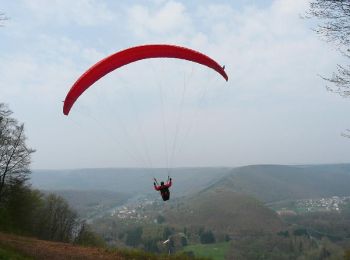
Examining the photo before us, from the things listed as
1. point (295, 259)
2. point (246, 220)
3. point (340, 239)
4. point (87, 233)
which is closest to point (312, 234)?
point (340, 239)

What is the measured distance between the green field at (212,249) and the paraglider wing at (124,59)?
7244 cm

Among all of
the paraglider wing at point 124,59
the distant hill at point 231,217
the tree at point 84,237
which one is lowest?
the distant hill at point 231,217

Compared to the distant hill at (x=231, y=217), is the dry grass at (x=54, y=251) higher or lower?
higher

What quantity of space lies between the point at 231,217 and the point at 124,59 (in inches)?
6159

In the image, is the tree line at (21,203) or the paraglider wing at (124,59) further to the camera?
the tree line at (21,203)

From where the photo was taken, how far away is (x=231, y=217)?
165 m

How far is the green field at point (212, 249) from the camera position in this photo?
3391 inches

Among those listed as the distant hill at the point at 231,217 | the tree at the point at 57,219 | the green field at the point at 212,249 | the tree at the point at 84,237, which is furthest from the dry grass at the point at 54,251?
the distant hill at the point at 231,217

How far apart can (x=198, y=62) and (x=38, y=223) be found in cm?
3157

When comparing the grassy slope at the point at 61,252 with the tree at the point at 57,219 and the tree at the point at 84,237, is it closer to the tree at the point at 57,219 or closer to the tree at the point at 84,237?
the tree at the point at 57,219

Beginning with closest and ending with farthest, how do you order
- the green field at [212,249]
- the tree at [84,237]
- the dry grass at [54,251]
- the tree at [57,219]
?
the dry grass at [54,251] < the tree at [57,219] < the tree at [84,237] < the green field at [212,249]

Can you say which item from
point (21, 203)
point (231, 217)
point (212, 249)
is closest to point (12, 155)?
point (21, 203)

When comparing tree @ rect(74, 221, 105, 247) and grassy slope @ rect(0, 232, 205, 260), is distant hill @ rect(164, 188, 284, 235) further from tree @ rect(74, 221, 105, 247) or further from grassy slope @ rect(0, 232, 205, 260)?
grassy slope @ rect(0, 232, 205, 260)

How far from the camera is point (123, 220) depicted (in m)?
144
